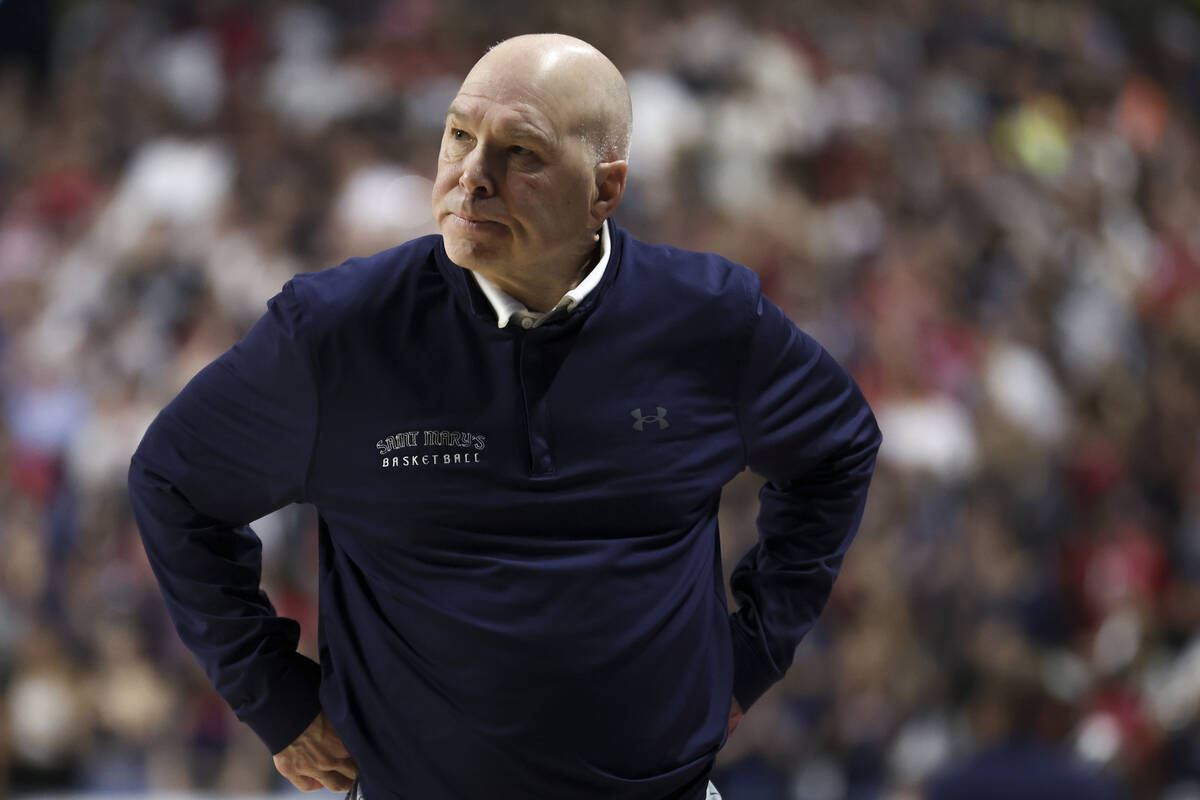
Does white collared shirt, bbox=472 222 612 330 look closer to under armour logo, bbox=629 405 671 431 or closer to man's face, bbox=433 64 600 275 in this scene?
man's face, bbox=433 64 600 275

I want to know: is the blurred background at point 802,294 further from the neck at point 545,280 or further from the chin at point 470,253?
the chin at point 470,253

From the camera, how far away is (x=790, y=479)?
2.13 metres

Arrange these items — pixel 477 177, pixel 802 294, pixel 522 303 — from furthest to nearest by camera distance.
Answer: pixel 802 294 < pixel 522 303 < pixel 477 177

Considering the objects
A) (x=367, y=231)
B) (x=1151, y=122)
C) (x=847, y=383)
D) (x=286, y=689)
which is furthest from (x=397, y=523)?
(x=1151, y=122)

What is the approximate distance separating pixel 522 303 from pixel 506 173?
0.58ft

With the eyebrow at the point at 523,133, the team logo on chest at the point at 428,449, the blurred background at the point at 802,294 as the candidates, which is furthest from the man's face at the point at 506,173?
the blurred background at the point at 802,294

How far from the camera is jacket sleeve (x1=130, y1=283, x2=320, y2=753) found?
1838mm

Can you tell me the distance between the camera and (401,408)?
1.84m

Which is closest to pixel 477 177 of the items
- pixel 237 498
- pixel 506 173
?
pixel 506 173

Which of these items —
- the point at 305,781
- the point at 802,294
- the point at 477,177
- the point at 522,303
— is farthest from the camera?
the point at 802,294

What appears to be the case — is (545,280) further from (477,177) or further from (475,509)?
(475,509)

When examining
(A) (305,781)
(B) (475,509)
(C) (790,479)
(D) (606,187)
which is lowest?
(A) (305,781)

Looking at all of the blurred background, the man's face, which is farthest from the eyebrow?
the blurred background

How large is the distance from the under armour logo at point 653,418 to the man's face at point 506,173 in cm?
24
